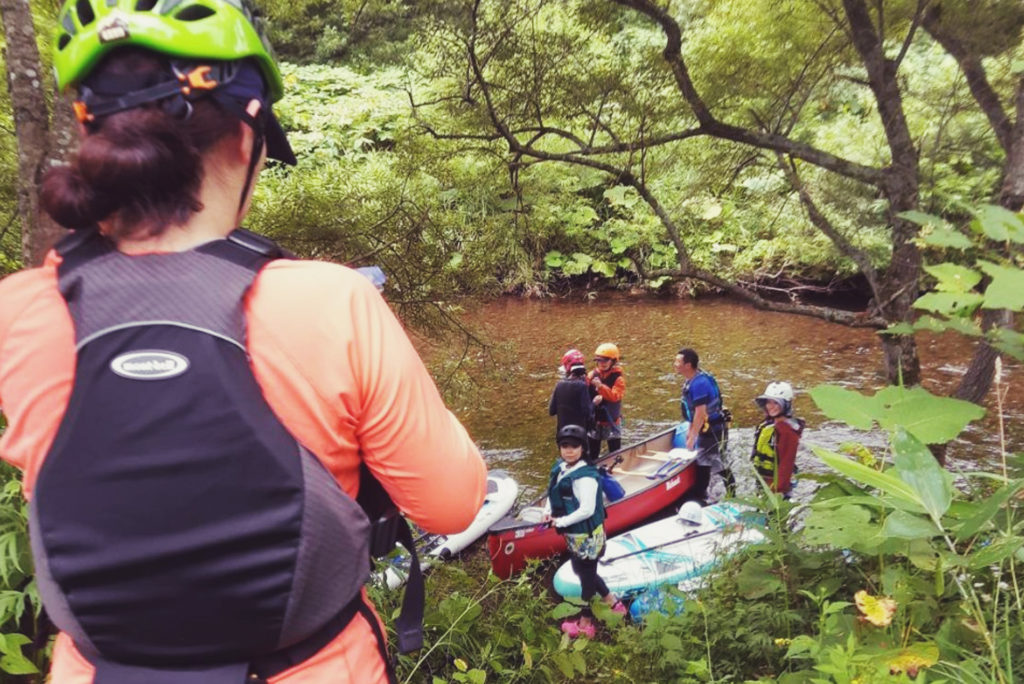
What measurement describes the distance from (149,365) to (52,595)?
1.24 ft

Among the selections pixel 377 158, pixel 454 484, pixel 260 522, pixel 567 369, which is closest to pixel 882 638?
pixel 454 484

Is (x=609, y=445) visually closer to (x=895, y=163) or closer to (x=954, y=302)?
(x=895, y=163)

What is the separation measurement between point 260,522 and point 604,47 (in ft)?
19.0

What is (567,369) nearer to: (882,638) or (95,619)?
(882,638)

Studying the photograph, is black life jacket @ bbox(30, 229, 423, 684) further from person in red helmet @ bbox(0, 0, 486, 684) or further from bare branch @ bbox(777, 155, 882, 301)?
bare branch @ bbox(777, 155, 882, 301)

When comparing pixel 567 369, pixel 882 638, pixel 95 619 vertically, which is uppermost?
pixel 95 619

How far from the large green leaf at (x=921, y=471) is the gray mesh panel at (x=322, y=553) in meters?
1.22

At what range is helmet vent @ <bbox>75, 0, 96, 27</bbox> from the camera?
A: 1.07 metres

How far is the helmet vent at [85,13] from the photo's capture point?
1.07m

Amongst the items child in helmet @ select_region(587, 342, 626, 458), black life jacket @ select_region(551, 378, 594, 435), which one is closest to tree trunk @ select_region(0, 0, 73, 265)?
black life jacket @ select_region(551, 378, 594, 435)

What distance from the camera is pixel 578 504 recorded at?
4.79 meters

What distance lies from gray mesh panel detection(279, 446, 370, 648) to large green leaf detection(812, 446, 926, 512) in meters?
0.99

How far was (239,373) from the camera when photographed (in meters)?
0.85

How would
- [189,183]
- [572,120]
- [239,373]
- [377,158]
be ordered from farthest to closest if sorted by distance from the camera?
[377,158] → [572,120] → [189,183] → [239,373]
